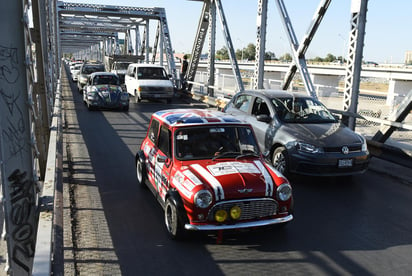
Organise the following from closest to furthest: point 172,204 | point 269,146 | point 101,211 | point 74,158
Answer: point 172,204
point 101,211
point 269,146
point 74,158

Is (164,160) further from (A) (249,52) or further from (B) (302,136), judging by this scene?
(A) (249,52)

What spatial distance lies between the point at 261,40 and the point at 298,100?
7.49 m

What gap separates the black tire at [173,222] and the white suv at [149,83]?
52.2ft

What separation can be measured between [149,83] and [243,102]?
39.5 ft

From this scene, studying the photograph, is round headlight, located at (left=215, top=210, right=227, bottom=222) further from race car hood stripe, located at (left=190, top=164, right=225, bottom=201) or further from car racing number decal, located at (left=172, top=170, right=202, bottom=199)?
car racing number decal, located at (left=172, top=170, right=202, bottom=199)

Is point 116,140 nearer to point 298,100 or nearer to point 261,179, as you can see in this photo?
point 298,100

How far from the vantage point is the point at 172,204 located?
16.8ft

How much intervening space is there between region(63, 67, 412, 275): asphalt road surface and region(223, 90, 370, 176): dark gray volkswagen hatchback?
0.43 metres

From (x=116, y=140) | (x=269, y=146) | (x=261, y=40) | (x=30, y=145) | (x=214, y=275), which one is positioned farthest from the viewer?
(x=261, y=40)

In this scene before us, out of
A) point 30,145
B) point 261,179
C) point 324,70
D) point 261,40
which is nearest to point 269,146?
point 261,179

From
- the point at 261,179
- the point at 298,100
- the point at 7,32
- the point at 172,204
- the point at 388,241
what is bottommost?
the point at 388,241

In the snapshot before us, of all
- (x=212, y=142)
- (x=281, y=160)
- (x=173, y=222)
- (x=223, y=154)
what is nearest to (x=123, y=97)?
(x=281, y=160)

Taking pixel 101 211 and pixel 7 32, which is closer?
pixel 7 32

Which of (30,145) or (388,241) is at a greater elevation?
(30,145)
